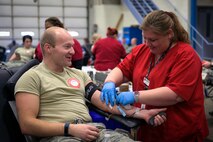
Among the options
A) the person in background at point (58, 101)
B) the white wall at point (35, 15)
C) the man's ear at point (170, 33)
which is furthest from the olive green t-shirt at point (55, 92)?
the white wall at point (35, 15)

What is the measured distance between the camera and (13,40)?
11109mm

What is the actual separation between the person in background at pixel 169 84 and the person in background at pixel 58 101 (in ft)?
0.29

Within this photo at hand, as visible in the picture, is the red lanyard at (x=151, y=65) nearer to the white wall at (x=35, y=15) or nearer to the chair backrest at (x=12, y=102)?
the chair backrest at (x=12, y=102)

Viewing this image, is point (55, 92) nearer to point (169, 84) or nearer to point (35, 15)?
point (169, 84)

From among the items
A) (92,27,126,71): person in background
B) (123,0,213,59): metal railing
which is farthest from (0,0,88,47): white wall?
(92,27,126,71): person in background

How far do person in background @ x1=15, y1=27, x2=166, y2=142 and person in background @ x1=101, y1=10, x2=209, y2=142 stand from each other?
0.09m

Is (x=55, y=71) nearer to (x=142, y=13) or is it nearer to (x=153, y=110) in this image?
(x=153, y=110)

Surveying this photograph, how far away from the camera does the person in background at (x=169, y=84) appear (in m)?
1.60

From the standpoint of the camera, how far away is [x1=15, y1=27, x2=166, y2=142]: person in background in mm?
1530

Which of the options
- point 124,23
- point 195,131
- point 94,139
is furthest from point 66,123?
point 124,23

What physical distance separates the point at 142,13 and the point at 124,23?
2.11 meters

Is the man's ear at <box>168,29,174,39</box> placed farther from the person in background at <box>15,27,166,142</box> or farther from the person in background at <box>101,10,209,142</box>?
the person in background at <box>15,27,166,142</box>

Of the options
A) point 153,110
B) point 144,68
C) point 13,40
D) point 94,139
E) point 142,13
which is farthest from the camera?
point 13,40

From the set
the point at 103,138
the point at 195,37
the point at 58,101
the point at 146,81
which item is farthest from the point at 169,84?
the point at 195,37
